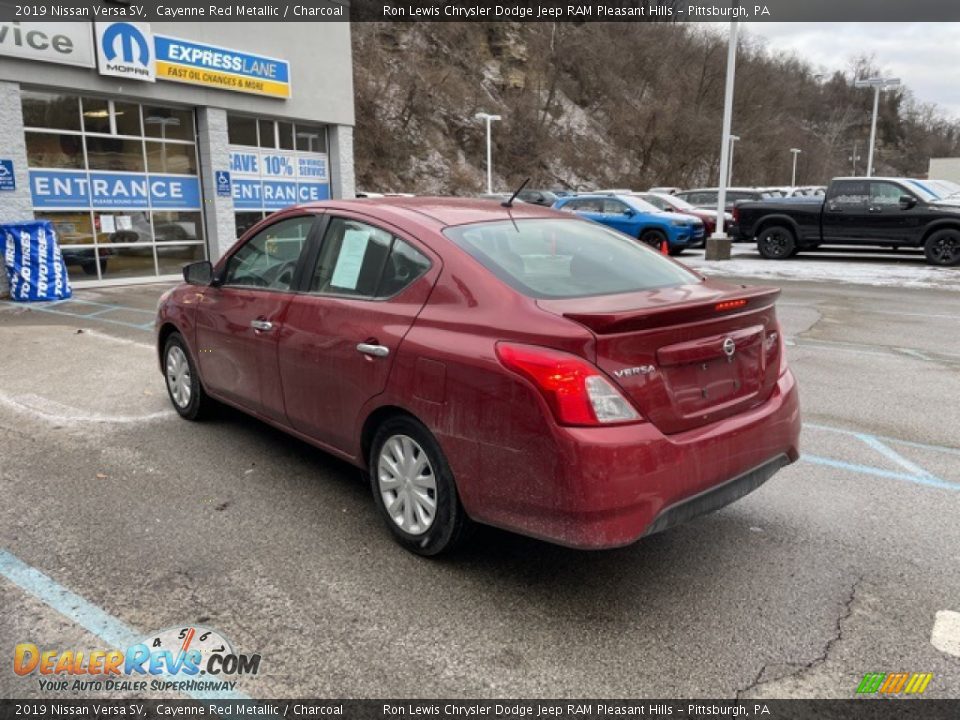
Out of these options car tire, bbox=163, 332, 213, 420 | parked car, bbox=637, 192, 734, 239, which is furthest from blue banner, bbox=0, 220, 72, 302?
parked car, bbox=637, 192, 734, 239

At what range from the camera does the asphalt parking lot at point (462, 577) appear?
273 cm

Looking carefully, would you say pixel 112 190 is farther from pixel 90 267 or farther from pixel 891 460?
pixel 891 460

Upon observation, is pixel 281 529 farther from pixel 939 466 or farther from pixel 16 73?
pixel 16 73

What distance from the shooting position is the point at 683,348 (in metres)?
3.04

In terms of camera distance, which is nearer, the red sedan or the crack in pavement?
the crack in pavement

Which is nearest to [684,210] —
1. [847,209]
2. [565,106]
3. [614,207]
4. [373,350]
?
[614,207]

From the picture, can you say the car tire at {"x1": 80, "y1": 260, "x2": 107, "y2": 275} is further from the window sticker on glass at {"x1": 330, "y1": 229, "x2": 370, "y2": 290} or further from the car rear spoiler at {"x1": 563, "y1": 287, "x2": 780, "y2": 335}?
the car rear spoiler at {"x1": 563, "y1": 287, "x2": 780, "y2": 335}

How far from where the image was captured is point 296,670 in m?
2.71

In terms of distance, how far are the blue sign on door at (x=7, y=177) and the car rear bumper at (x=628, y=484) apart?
12.7 m

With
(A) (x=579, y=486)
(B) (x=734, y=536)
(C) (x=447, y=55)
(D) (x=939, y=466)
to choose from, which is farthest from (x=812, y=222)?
(C) (x=447, y=55)

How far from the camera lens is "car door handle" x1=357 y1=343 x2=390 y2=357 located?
11.4 feet

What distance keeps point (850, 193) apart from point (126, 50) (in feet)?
51.0

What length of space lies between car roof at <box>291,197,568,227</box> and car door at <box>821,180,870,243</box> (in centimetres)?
1540

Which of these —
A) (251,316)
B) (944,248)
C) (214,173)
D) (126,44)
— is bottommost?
(944,248)
